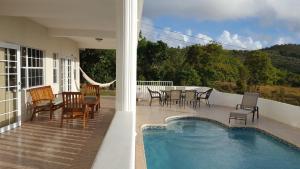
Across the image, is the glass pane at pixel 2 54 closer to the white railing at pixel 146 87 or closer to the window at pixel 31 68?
the window at pixel 31 68

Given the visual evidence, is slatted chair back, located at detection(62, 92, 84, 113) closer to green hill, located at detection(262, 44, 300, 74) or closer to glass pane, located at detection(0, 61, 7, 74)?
glass pane, located at detection(0, 61, 7, 74)

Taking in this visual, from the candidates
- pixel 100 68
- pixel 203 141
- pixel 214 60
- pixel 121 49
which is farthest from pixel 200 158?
pixel 214 60

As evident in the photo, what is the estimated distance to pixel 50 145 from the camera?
5.81 m

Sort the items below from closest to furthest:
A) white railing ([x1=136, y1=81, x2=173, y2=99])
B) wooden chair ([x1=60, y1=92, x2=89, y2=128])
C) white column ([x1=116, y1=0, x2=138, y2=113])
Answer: white column ([x1=116, y1=0, x2=138, y2=113]), wooden chair ([x1=60, y1=92, x2=89, y2=128]), white railing ([x1=136, y1=81, x2=173, y2=99])

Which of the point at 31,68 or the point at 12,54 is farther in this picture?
the point at 31,68

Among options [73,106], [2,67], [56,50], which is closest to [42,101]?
[73,106]

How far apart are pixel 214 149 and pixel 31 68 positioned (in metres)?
5.40

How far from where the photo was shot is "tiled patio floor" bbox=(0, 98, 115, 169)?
4.82 m

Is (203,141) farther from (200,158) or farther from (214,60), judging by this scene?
(214,60)

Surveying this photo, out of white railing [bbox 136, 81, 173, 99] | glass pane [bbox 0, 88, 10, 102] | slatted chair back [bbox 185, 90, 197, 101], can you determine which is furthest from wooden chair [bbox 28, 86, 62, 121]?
white railing [bbox 136, 81, 173, 99]

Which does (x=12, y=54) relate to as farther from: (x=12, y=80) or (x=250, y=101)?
(x=250, y=101)

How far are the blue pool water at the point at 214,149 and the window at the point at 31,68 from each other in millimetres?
3537

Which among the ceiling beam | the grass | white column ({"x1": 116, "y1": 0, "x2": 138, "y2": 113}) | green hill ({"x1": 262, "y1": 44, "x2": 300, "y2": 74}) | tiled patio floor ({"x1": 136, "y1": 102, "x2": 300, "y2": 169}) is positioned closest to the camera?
white column ({"x1": 116, "y1": 0, "x2": 138, "y2": 113})

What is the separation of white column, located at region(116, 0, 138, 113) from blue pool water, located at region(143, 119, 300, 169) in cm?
247
